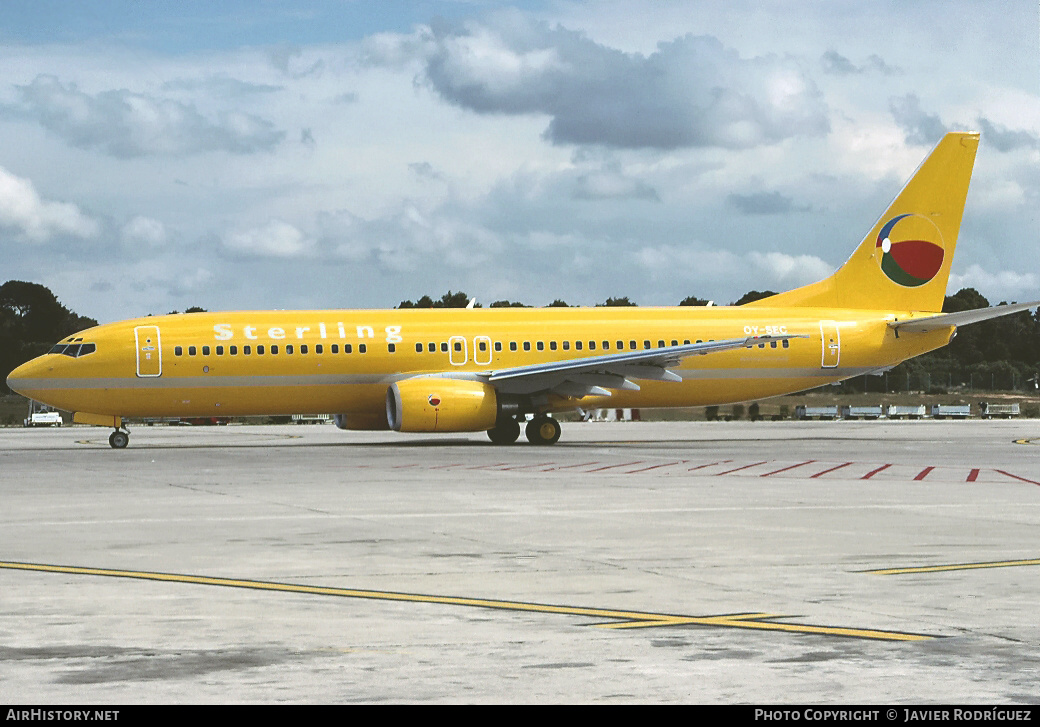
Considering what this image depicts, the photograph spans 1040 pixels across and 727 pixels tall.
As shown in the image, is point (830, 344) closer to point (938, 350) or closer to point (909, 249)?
point (909, 249)

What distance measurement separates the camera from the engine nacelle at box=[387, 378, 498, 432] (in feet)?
128

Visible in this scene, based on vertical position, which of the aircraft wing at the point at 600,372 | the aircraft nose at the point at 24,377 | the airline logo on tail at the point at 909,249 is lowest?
the aircraft wing at the point at 600,372

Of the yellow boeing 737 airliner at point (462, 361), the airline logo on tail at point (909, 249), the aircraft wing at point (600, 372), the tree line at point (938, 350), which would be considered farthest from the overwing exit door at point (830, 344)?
the tree line at point (938, 350)

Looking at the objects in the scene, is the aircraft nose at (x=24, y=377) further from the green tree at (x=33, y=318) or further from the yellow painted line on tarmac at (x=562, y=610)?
the green tree at (x=33, y=318)

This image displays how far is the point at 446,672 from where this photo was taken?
8203 millimetres

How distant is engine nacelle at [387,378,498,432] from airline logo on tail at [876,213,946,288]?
15.5m

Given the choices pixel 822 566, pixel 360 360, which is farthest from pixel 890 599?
pixel 360 360

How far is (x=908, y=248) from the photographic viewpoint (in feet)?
152

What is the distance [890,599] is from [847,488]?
1237 centimetres

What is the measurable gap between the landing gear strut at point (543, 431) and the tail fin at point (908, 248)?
9.22m

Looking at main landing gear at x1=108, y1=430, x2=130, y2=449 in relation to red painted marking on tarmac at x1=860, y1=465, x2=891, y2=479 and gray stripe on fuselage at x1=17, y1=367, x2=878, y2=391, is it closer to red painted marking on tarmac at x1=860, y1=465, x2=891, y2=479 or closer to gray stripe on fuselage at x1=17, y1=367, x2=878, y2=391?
gray stripe on fuselage at x1=17, y1=367, x2=878, y2=391

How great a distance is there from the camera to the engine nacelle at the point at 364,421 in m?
42.7

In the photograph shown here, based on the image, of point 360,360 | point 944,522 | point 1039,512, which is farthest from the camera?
point 360,360
